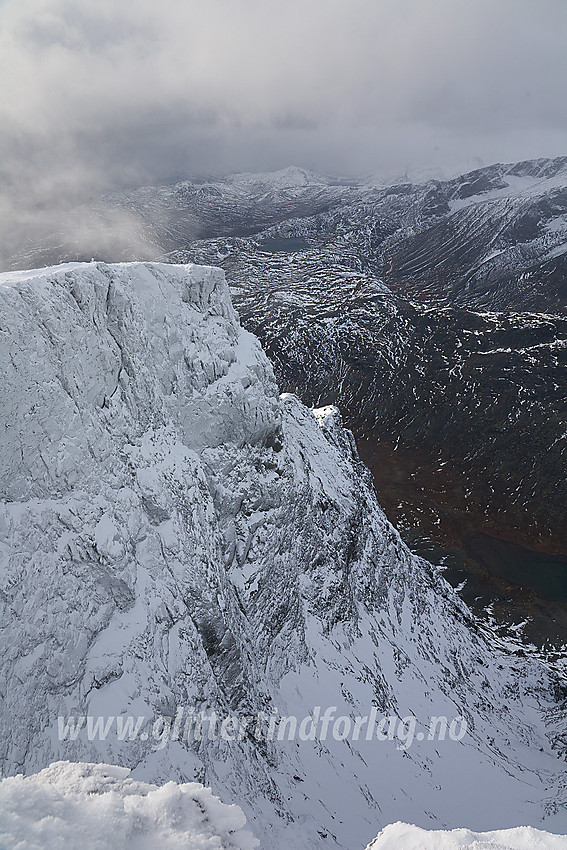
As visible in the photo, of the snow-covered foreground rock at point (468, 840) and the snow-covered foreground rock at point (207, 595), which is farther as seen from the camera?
the snow-covered foreground rock at point (207, 595)

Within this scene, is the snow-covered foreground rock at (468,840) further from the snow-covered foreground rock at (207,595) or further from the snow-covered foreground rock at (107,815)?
the snow-covered foreground rock at (207,595)

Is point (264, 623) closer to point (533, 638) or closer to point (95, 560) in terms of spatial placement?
point (95, 560)

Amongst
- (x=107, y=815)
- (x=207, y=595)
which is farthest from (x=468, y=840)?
(x=207, y=595)

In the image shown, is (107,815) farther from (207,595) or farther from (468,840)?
(207,595)

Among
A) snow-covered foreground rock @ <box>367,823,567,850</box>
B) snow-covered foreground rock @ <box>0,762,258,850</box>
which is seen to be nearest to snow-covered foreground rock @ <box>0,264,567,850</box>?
snow-covered foreground rock @ <box>0,762,258,850</box>

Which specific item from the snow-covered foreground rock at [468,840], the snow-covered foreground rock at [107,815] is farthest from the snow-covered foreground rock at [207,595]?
the snow-covered foreground rock at [468,840]

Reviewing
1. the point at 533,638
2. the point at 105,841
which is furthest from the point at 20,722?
the point at 533,638

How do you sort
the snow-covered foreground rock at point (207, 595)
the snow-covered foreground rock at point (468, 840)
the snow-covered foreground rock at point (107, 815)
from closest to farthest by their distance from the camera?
the snow-covered foreground rock at point (107, 815) < the snow-covered foreground rock at point (468, 840) < the snow-covered foreground rock at point (207, 595)
